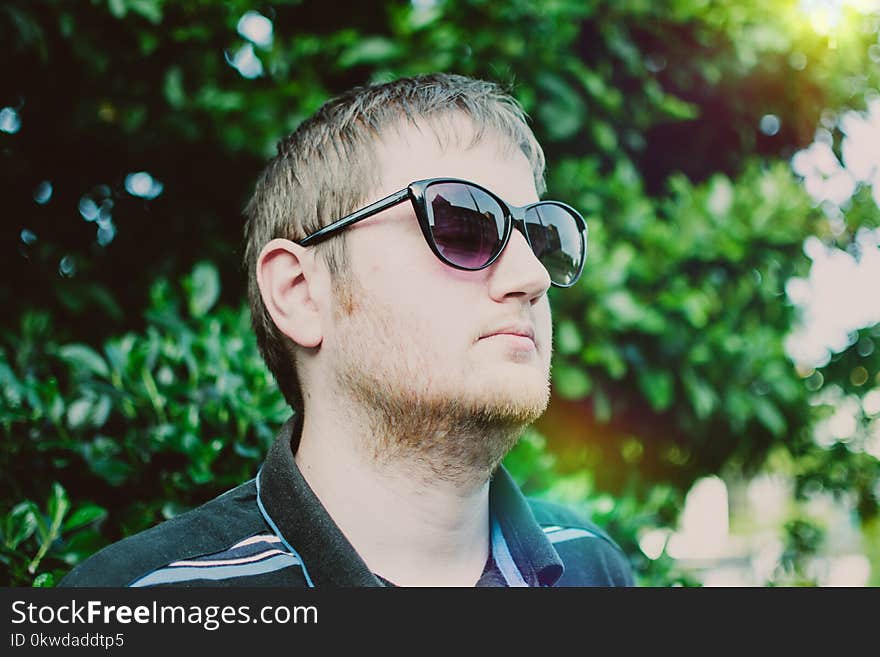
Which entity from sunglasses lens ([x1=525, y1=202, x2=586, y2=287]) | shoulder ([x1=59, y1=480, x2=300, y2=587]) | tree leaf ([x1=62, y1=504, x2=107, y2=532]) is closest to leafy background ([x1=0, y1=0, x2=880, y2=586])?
tree leaf ([x1=62, y1=504, x2=107, y2=532])

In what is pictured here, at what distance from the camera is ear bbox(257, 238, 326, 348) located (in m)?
1.41

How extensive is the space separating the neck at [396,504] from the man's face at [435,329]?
4 centimetres

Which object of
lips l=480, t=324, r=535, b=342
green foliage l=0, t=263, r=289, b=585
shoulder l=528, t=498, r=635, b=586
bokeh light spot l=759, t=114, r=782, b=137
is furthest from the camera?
bokeh light spot l=759, t=114, r=782, b=137

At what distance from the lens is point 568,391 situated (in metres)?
2.61

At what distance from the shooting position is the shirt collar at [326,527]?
3.96 feet

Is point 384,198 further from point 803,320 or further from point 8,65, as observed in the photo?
point 803,320

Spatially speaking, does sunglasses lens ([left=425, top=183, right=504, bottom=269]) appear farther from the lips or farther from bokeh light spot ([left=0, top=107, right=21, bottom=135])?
bokeh light spot ([left=0, top=107, right=21, bottom=135])

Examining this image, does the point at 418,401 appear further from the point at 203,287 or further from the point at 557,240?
the point at 203,287

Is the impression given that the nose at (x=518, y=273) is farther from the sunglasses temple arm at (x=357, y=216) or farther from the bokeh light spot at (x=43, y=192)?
the bokeh light spot at (x=43, y=192)

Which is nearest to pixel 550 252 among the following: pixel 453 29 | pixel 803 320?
pixel 453 29

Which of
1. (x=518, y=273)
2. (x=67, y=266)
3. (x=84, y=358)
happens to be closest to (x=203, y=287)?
(x=84, y=358)

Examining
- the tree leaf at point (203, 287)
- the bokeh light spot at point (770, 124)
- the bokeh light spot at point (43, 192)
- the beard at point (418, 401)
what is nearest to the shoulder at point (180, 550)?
the beard at point (418, 401)

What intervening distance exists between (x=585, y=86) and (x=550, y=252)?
4.74 ft

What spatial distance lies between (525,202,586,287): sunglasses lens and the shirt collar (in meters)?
0.45
